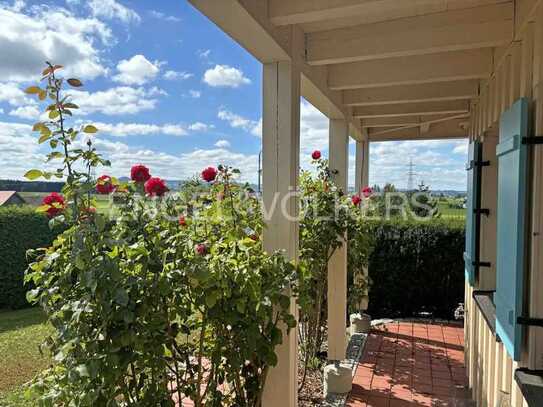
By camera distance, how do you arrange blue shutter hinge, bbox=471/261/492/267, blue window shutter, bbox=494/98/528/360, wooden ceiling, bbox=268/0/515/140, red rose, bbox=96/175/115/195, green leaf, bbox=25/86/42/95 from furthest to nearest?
1. blue shutter hinge, bbox=471/261/492/267
2. wooden ceiling, bbox=268/0/515/140
3. blue window shutter, bbox=494/98/528/360
4. red rose, bbox=96/175/115/195
5. green leaf, bbox=25/86/42/95

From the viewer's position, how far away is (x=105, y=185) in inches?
50.3

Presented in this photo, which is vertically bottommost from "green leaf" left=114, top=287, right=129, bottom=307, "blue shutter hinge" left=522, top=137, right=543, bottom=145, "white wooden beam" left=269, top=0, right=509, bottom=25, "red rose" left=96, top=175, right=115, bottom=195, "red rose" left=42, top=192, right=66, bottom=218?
"green leaf" left=114, top=287, right=129, bottom=307

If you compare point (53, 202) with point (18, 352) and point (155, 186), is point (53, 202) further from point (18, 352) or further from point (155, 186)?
point (18, 352)


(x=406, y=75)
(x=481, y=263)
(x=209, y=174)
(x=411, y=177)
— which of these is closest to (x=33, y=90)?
(x=209, y=174)

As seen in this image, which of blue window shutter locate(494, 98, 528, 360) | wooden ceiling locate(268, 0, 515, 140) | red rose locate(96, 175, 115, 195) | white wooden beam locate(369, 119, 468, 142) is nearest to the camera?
red rose locate(96, 175, 115, 195)

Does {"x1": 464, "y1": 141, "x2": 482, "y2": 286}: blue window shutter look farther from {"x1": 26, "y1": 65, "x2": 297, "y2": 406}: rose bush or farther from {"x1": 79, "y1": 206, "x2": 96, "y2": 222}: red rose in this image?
{"x1": 79, "y1": 206, "x2": 96, "y2": 222}: red rose

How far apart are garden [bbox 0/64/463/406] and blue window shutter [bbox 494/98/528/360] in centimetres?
92

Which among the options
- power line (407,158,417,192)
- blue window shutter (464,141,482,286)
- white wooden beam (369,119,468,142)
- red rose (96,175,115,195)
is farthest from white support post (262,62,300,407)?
power line (407,158,417,192)

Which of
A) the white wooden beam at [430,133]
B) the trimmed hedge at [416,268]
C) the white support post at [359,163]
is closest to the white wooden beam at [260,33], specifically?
the white support post at [359,163]

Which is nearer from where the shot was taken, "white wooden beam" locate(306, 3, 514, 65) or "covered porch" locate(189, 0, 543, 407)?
"covered porch" locate(189, 0, 543, 407)

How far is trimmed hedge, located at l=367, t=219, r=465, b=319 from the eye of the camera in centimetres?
517

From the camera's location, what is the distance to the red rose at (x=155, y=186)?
4.41 ft

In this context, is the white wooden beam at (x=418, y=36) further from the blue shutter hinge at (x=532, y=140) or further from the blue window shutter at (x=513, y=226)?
the blue shutter hinge at (x=532, y=140)

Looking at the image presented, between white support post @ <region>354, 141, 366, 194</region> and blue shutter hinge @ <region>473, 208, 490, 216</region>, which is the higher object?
white support post @ <region>354, 141, 366, 194</region>
